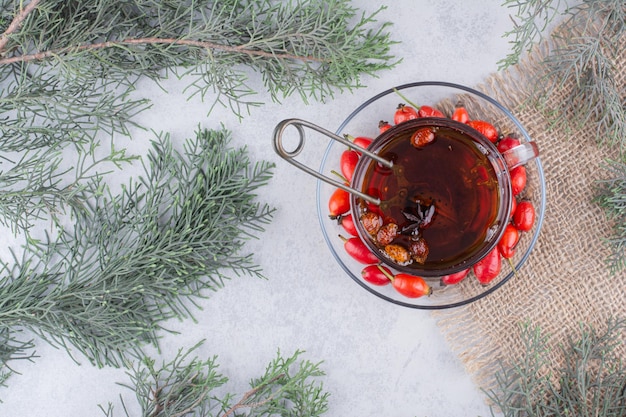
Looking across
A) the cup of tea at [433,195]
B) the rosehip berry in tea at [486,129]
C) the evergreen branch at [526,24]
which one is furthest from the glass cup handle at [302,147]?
the evergreen branch at [526,24]

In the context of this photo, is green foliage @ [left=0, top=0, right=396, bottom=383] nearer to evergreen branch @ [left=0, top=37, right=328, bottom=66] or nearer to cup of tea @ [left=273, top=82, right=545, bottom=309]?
evergreen branch @ [left=0, top=37, right=328, bottom=66]

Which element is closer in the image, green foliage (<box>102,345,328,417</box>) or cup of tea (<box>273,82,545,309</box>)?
cup of tea (<box>273,82,545,309</box>)

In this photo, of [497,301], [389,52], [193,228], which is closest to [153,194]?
[193,228]

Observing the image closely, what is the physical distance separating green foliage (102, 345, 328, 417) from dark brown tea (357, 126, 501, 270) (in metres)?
0.32

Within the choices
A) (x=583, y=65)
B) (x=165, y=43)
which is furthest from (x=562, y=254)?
(x=165, y=43)

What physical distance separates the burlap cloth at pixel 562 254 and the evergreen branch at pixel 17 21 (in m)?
0.83

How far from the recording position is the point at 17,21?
0.99 meters

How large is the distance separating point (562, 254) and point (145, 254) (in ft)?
2.45

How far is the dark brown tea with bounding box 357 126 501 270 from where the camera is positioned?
36.9 inches

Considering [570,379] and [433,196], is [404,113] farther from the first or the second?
[570,379]

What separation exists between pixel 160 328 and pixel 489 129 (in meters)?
0.68

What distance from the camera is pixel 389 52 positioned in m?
1.13

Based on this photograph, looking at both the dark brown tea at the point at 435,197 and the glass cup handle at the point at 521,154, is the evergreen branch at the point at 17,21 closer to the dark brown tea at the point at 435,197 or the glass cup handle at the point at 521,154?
the dark brown tea at the point at 435,197

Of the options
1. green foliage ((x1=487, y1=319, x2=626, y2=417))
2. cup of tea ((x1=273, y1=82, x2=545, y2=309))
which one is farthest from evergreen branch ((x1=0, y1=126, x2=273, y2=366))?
green foliage ((x1=487, y1=319, x2=626, y2=417))
